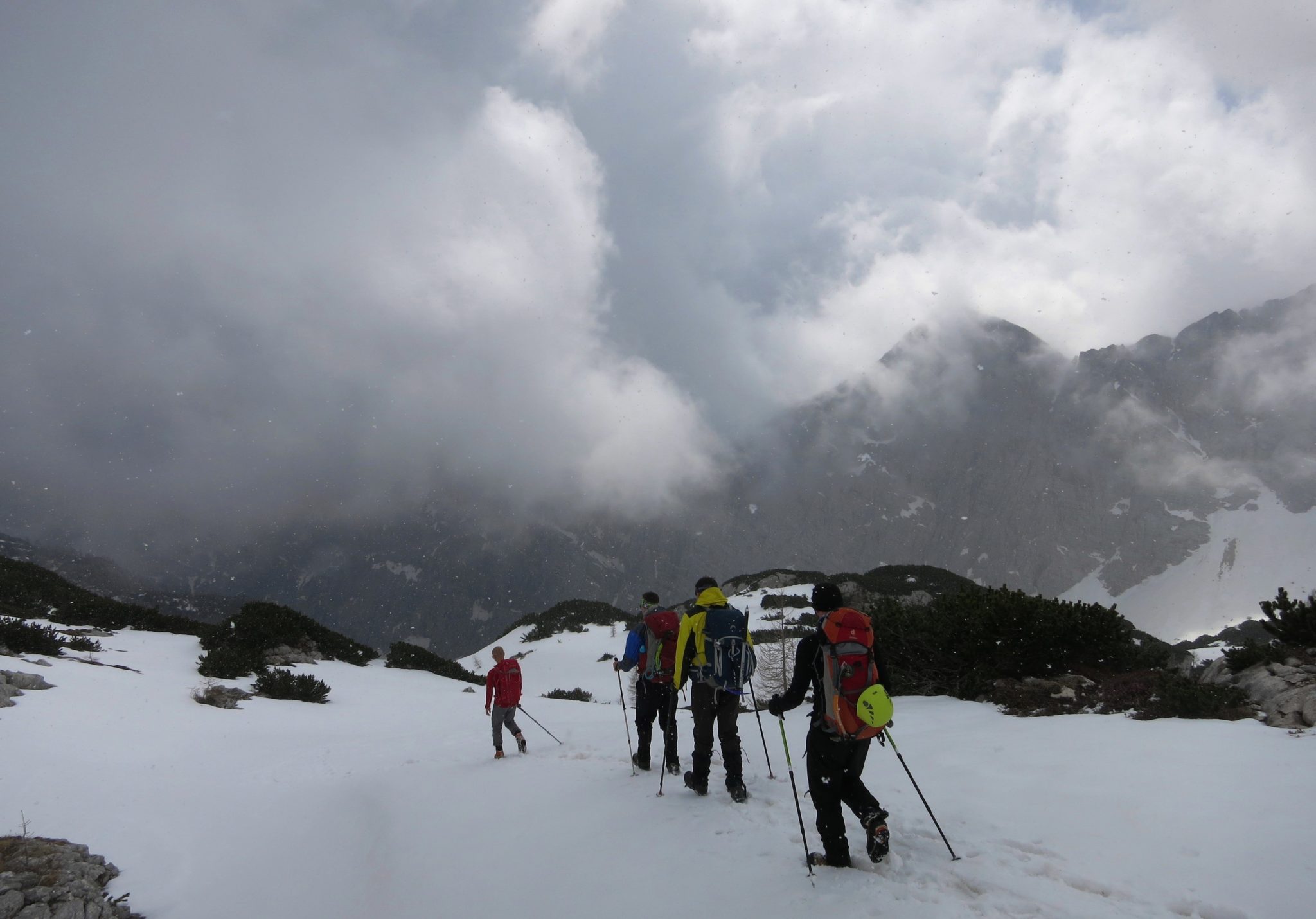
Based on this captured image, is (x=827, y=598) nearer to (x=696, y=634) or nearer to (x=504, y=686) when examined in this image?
(x=696, y=634)

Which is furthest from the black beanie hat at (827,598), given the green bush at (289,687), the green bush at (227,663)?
the green bush at (227,663)

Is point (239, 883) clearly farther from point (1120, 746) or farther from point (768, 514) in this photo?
point (768, 514)

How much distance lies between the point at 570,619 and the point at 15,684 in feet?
81.1

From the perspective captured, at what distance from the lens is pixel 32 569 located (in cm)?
1880

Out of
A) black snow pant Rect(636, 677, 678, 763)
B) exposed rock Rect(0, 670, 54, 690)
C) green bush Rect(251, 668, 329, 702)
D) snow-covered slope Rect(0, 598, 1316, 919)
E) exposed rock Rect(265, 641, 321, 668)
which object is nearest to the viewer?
snow-covered slope Rect(0, 598, 1316, 919)

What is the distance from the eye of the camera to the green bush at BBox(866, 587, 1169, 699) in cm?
892

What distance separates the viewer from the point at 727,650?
528 cm

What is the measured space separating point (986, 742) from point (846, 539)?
2252 inches

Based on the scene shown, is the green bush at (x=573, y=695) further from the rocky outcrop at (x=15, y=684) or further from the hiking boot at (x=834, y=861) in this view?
the hiking boot at (x=834, y=861)

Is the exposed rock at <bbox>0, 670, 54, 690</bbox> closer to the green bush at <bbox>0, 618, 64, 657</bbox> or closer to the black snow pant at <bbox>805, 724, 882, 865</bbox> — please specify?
the green bush at <bbox>0, 618, 64, 657</bbox>

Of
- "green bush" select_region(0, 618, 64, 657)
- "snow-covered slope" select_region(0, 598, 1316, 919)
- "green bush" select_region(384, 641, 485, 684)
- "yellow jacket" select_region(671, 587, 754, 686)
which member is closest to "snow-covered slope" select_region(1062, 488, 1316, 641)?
"green bush" select_region(384, 641, 485, 684)

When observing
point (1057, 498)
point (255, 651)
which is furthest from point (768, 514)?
point (255, 651)

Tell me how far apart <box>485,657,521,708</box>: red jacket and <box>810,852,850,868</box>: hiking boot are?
578 centimetres

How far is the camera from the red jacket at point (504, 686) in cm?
867
